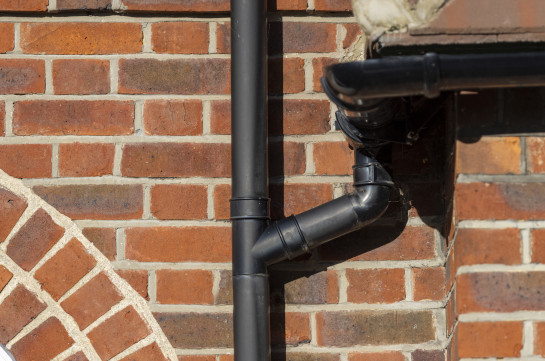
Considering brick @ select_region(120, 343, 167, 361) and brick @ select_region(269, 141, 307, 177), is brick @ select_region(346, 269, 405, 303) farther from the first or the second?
brick @ select_region(120, 343, 167, 361)

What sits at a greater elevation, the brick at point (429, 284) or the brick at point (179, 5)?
the brick at point (179, 5)

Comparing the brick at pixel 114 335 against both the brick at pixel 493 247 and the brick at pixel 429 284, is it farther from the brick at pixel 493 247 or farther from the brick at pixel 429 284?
the brick at pixel 493 247

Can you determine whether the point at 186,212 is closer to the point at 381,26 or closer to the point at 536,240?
the point at 381,26

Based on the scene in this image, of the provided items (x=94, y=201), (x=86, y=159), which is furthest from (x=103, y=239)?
(x=86, y=159)

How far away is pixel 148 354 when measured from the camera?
82.8 inches

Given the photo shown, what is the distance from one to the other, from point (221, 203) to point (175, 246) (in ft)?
0.56

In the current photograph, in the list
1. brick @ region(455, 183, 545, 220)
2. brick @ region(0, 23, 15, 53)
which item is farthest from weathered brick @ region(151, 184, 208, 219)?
brick @ region(455, 183, 545, 220)

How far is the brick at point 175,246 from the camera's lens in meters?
2.15

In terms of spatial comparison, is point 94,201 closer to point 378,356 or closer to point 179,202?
point 179,202

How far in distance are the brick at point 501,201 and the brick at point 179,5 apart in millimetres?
832

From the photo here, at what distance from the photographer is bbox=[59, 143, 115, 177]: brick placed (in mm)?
2172

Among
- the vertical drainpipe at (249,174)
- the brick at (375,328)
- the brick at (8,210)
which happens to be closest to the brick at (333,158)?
the vertical drainpipe at (249,174)

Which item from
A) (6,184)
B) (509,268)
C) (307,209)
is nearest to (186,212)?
(307,209)

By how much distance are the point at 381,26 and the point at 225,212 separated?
68cm
